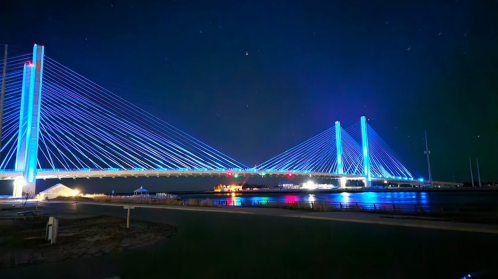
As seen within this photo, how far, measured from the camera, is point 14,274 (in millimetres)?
6625

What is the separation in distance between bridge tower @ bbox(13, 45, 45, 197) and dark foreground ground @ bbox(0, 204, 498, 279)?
4403 cm

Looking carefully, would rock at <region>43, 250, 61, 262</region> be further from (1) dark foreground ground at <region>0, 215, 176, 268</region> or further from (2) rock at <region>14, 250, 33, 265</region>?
(2) rock at <region>14, 250, 33, 265</region>

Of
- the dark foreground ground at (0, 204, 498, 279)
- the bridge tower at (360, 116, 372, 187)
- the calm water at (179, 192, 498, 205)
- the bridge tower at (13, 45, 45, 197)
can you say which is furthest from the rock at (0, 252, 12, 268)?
the bridge tower at (360, 116, 372, 187)

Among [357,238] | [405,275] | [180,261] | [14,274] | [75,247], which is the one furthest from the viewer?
[357,238]

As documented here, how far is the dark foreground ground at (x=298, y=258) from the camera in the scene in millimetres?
6371

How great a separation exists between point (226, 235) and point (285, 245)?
287cm

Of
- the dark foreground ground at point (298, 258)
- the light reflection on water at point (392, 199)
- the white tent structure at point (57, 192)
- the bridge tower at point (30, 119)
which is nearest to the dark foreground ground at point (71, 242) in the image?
the dark foreground ground at point (298, 258)

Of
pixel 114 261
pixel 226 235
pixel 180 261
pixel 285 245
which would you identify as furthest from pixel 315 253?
pixel 114 261

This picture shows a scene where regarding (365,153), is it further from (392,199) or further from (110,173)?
(110,173)

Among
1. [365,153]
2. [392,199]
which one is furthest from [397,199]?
[365,153]

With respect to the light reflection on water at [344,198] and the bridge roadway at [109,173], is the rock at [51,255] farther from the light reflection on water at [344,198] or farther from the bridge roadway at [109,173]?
the bridge roadway at [109,173]

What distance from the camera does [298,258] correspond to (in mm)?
7570

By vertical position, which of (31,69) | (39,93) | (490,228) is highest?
(31,69)

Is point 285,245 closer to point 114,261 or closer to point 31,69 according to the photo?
point 114,261
